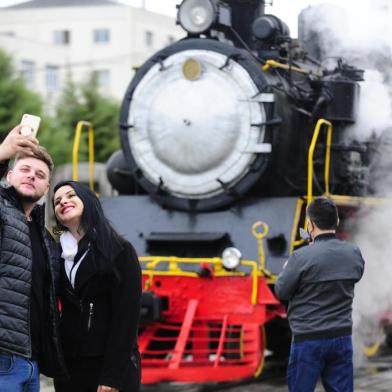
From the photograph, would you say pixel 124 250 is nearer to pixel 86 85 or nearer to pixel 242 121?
pixel 242 121

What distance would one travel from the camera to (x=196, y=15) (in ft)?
26.2

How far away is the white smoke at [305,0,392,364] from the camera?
813 centimetres

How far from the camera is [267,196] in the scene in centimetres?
788

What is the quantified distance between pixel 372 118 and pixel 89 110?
18843 millimetres

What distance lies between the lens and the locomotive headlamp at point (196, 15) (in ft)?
25.9

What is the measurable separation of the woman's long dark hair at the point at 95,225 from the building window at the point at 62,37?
46.4 meters

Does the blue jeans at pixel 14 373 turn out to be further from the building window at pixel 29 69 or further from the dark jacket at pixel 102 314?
the building window at pixel 29 69

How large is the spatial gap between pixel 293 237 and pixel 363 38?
2151 mm

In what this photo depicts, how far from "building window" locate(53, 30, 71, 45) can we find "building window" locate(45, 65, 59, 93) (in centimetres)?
513

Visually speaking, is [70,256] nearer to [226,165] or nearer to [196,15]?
[226,165]

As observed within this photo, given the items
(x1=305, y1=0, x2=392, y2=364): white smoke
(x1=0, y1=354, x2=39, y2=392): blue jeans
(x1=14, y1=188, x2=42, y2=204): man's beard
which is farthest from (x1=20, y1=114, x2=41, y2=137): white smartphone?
(x1=305, y1=0, x2=392, y2=364): white smoke

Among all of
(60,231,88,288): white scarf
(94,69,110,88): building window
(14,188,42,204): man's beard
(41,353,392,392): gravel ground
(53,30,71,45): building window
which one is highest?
(53,30,71,45): building window

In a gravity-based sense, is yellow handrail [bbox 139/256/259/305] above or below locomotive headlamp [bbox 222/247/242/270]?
below

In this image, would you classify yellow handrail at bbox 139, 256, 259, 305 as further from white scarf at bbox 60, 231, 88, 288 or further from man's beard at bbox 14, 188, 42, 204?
man's beard at bbox 14, 188, 42, 204
